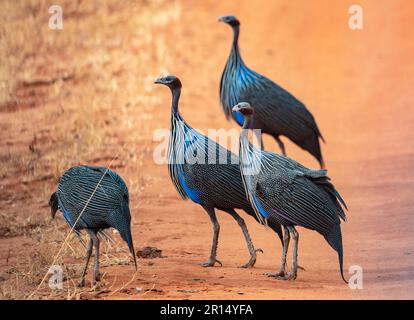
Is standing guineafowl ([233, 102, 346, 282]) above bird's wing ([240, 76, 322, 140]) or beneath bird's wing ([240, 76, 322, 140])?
beneath

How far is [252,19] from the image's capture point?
20828 millimetres

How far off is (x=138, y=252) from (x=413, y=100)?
844cm

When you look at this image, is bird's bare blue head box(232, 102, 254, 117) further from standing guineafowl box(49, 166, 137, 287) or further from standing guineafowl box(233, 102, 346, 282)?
standing guineafowl box(49, 166, 137, 287)

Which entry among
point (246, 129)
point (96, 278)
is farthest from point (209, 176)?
point (96, 278)

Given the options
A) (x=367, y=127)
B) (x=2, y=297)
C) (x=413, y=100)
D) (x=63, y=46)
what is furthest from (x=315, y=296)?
(x=63, y=46)

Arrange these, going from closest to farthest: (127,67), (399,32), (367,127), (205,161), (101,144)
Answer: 1. (205,161)
2. (101,144)
3. (367,127)
4. (127,67)
5. (399,32)

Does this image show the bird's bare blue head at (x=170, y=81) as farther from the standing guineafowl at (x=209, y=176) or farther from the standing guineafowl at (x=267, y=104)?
the standing guineafowl at (x=267, y=104)

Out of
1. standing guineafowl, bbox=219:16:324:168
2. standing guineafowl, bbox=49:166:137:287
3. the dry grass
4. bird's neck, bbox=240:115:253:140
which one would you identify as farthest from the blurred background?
bird's neck, bbox=240:115:253:140

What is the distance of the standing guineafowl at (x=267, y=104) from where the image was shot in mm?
11539

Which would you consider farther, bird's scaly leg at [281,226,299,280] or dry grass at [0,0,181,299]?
dry grass at [0,0,181,299]

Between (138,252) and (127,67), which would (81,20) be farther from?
(138,252)

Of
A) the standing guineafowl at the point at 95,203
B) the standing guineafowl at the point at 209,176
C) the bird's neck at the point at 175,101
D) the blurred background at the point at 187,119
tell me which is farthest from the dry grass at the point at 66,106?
the bird's neck at the point at 175,101

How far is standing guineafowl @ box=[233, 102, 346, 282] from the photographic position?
329 inches

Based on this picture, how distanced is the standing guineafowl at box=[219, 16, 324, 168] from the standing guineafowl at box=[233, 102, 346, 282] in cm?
290
